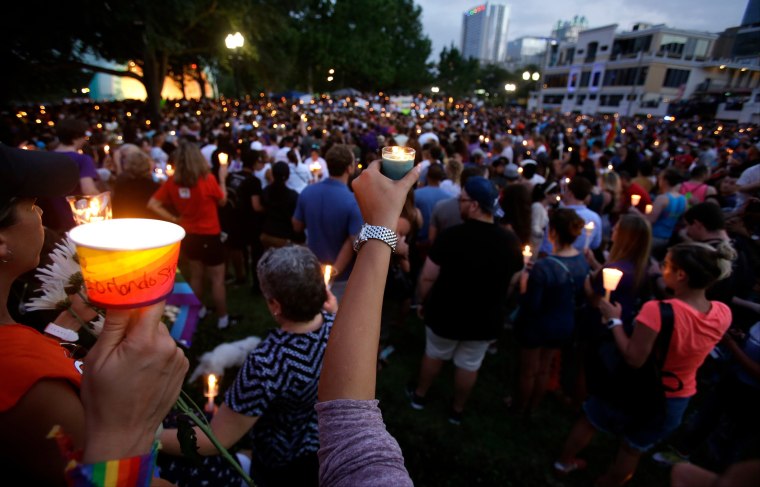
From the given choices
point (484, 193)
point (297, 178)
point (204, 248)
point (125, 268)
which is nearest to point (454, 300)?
point (484, 193)

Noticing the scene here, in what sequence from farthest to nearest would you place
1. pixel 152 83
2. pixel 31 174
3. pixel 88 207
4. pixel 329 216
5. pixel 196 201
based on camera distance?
1. pixel 152 83
2. pixel 196 201
3. pixel 329 216
4. pixel 88 207
5. pixel 31 174

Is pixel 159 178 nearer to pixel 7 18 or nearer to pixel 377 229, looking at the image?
pixel 377 229

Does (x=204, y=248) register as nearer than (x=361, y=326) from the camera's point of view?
No

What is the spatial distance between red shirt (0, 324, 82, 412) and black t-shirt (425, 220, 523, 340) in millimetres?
2419

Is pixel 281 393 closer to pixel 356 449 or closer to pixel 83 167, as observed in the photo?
pixel 356 449

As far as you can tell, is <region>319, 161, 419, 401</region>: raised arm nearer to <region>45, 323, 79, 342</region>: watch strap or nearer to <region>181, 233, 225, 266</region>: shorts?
<region>45, 323, 79, 342</region>: watch strap

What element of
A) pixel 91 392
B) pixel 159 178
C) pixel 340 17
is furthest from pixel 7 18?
pixel 340 17

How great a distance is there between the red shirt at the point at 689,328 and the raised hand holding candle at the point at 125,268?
2.59 metres

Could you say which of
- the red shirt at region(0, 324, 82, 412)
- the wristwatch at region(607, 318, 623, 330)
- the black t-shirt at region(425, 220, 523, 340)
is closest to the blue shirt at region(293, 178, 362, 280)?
the black t-shirt at region(425, 220, 523, 340)

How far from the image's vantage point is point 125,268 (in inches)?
30.2

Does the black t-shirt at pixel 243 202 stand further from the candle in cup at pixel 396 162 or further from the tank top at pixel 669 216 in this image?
the tank top at pixel 669 216

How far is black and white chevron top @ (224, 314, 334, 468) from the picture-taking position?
172cm

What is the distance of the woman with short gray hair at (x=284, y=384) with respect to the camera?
1.72m

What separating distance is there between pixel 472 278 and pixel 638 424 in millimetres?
1450
